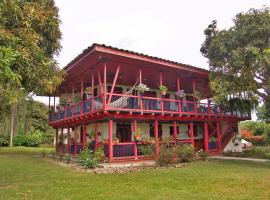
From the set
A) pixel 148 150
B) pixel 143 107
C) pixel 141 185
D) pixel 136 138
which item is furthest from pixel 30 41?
pixel 148 150

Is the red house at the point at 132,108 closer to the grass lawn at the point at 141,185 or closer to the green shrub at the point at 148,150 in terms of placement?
the green shrub at the point at 148,150

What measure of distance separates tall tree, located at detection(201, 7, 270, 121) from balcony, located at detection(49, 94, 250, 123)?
139 inches

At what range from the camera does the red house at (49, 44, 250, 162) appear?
16.4 m

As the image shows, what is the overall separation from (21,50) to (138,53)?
27.7 feet

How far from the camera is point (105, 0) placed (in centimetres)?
1317

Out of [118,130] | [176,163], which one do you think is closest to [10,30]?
[176,163]

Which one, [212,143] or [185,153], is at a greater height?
[212,143]

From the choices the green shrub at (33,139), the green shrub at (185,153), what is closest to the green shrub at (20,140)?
the green shrub at (33,139)

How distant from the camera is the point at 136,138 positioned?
54.9 ft

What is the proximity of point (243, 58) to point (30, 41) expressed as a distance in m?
11.6

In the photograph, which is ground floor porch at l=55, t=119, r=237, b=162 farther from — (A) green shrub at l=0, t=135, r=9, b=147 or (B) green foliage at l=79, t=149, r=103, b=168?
(A) green shrub at l=0, t=135, r=9, b=147

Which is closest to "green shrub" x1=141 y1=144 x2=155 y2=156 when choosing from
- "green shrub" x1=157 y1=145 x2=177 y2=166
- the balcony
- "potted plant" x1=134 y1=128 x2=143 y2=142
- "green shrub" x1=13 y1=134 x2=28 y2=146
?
"potted plant" x1=134 y1=128 x2=143 y2=142

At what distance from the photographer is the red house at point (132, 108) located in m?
16.4

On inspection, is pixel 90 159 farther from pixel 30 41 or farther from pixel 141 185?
pixel 30 41
